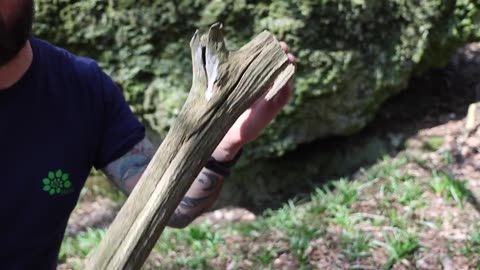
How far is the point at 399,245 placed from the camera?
3.22 metres

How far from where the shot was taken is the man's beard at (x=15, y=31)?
151cm

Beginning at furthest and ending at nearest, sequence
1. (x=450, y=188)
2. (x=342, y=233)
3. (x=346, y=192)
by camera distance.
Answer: (x=346, y=192) < (x=450, y=188) < (x=342, y=233)

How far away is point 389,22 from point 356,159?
818 mm

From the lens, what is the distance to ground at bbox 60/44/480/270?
325cm

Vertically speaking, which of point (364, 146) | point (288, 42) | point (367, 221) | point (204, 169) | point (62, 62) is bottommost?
point (364, 146)

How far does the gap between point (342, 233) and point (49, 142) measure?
6.63ft

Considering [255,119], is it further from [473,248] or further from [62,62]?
[473,248]

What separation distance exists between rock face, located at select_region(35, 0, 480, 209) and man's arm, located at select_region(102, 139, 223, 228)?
2105 millimetres

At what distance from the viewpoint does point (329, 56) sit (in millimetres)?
3939

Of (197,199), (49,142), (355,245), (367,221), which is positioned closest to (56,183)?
(49,142)

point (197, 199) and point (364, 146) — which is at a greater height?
point (197, 199)

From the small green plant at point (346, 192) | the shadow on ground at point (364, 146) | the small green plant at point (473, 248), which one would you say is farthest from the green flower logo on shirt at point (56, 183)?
the shadow on ground at point (364, 146)

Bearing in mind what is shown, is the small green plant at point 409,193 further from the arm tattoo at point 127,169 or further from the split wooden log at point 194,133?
the split wooden log at point 194,133

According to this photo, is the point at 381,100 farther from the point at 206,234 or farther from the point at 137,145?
the point at 137,145
